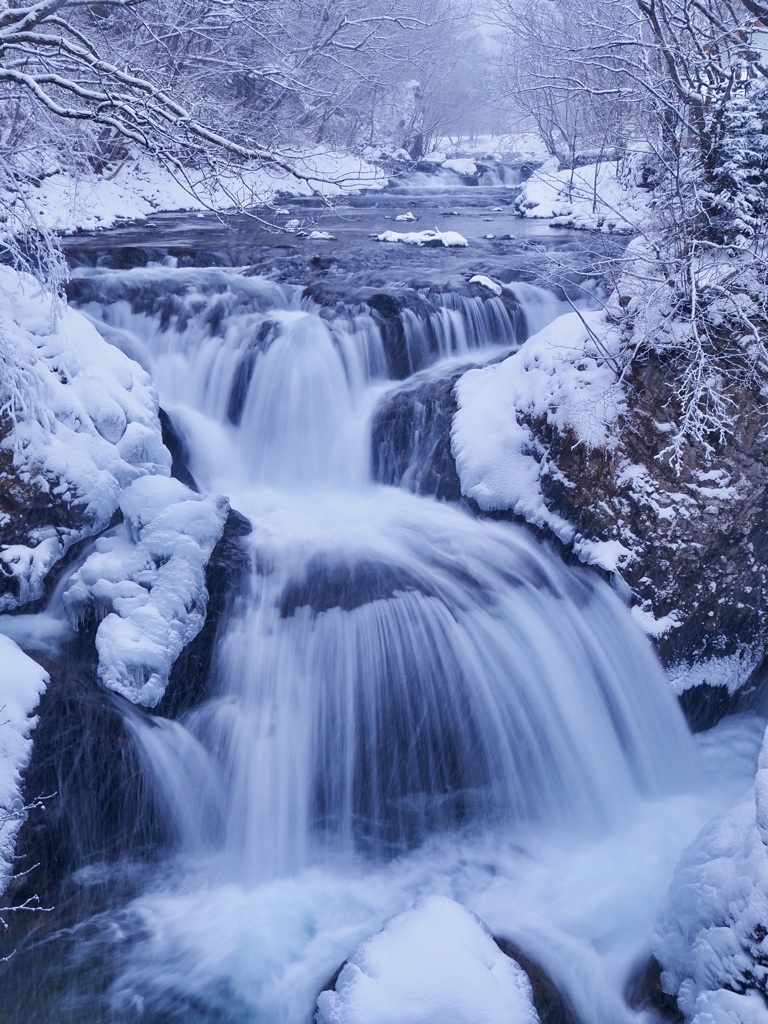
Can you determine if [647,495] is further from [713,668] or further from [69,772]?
[69,772]

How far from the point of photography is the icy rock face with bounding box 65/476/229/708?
4770 mm

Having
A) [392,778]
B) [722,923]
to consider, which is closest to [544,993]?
[722,923]

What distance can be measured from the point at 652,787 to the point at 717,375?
9.95ft

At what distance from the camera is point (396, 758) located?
15.8 ft

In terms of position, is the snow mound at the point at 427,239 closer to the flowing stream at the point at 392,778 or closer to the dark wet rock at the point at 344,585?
the flowing stream at the point at 392,778

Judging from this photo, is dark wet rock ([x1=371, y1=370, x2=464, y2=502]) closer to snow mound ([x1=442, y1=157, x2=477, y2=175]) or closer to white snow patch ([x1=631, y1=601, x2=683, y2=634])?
white snow patch ([x1=631, y1=601, x2=683, y2=634])

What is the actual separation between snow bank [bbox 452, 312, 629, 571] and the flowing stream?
0.94 feet

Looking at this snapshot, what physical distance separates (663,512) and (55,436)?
4472mm

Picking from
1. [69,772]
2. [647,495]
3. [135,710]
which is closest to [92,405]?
[135,710]

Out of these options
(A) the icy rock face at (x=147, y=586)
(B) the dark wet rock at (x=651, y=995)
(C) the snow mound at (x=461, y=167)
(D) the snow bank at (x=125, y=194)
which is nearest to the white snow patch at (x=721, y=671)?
(B) the dark wet rock at (x=651, y=995)

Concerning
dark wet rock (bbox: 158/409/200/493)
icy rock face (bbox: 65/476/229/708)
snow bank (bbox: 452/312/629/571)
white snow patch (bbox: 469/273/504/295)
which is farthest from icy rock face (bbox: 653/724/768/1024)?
white snow patch (bbox: 469/273/504/295)

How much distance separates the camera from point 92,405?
19.4 feet

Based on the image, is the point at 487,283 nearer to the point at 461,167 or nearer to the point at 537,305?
the point at 537,305

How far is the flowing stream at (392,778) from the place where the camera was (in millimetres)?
3926
